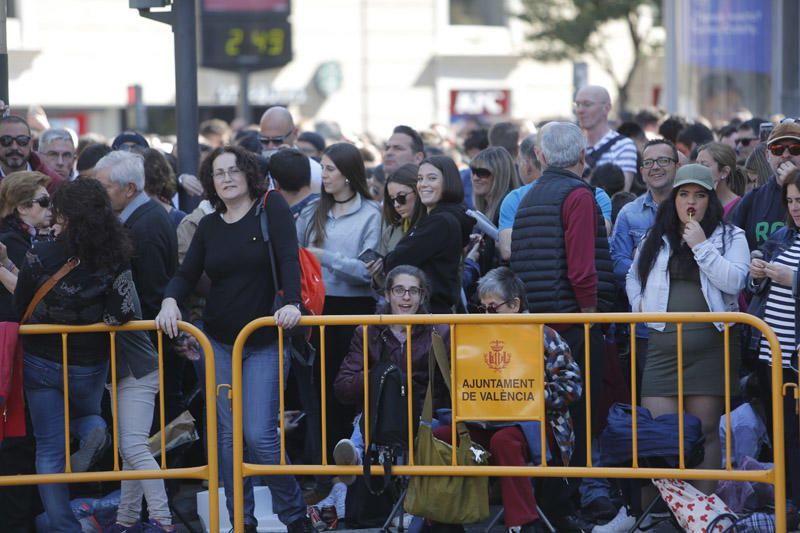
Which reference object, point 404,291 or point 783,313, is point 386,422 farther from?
point 783,313

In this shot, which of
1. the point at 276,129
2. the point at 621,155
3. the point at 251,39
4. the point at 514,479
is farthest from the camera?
the point at 251,39

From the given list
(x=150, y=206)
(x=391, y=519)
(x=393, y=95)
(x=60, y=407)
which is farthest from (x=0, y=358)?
(x=393, y=95)

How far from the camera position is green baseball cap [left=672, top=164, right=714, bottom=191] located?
7211mm

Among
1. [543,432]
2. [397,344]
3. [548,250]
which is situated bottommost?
[543,432]

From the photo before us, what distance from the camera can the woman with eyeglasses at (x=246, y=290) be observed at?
701 cm

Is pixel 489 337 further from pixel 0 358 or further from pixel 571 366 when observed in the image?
pixel 0 358

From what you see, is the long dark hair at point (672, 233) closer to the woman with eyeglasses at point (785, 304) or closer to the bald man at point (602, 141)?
the woman with eyeglasses at point (785, 304)

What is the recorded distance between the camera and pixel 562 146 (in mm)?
7664

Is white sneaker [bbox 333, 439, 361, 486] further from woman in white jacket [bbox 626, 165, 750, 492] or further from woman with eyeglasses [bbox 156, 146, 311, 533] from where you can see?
woman in white jacket [bbox 626, 165, 750, 492]

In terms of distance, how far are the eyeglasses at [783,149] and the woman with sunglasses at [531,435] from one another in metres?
1.83

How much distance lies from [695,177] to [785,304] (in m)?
0.79

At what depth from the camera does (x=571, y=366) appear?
6.90 meters

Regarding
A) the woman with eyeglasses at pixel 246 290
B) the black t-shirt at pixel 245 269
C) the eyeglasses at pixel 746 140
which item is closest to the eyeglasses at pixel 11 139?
the woman with eyeglasses at pixel 246 290

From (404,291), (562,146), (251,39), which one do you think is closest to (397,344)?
(404,291)
